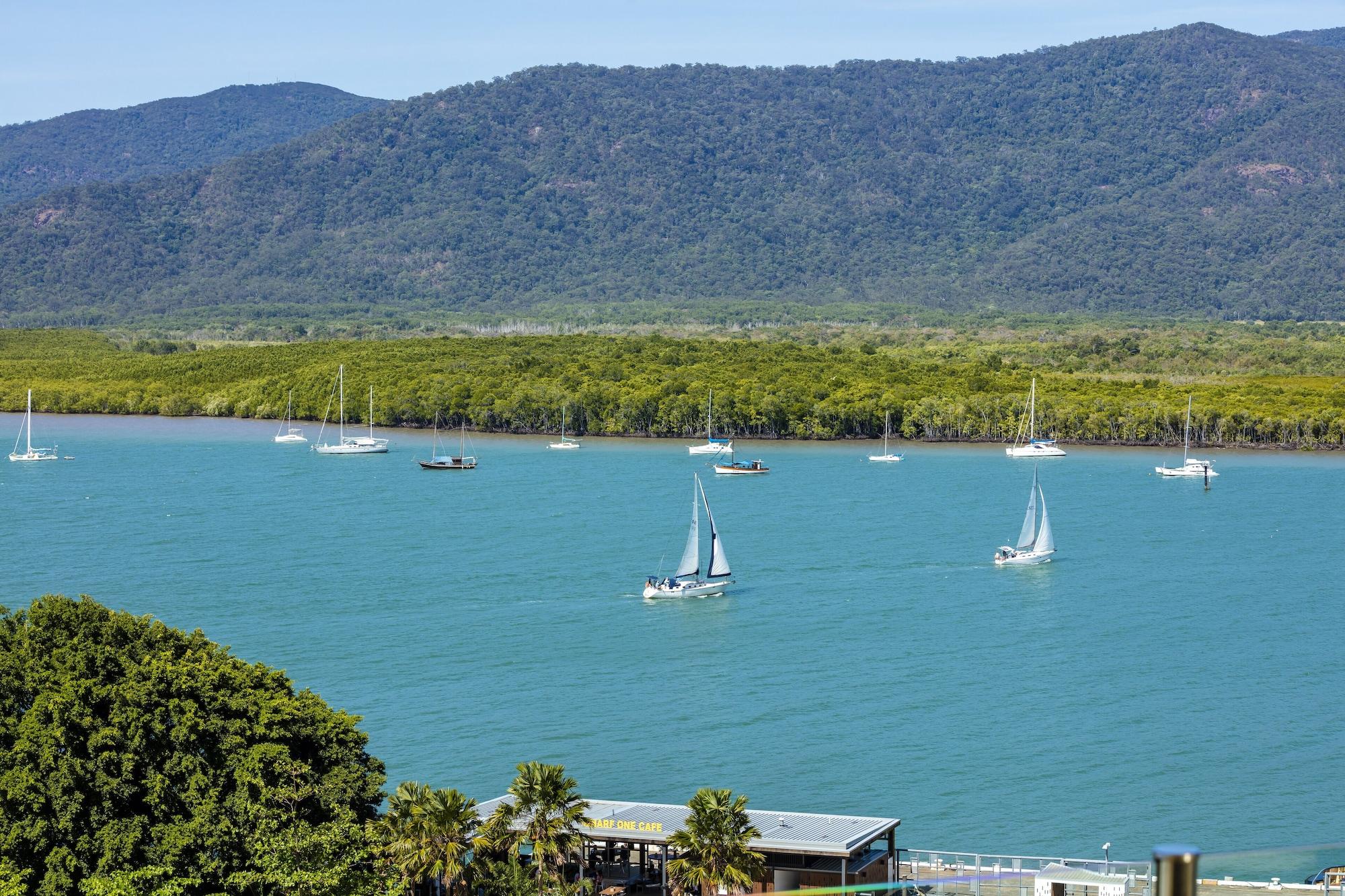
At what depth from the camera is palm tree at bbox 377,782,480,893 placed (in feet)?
76.2

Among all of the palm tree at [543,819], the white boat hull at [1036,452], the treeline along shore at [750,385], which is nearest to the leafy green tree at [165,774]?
the palm tree at [543,819]

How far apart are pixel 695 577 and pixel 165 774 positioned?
3591cm

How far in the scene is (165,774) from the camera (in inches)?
926

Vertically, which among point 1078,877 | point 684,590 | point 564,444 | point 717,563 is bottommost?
point 1078,877

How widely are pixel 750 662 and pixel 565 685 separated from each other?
5628 mm

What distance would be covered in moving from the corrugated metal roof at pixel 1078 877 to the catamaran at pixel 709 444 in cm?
8183

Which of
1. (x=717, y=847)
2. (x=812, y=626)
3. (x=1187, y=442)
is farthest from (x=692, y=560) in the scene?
(x=1187, y=442)

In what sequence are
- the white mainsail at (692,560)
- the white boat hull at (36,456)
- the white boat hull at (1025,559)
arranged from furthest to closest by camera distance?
the white boat hull at (36,456) → the white boat hull at (1025,559) → the white mainsail at (692,560)

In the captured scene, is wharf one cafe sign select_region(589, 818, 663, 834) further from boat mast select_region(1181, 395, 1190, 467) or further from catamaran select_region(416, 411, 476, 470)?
boat mast select_region(1181, 395, 1190, 467)

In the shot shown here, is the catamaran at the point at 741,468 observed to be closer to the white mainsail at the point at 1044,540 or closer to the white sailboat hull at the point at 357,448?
the white sailboat hull at the point at 357,448

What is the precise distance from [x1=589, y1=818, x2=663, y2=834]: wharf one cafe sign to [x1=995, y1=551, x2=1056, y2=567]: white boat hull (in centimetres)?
4123

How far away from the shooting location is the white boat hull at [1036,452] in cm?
10706

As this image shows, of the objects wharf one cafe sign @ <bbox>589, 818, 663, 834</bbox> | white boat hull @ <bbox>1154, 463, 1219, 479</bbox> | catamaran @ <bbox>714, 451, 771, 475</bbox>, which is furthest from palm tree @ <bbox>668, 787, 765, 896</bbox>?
white boat hull @ <bbox>1154, 463, 1219, 479</bbox>

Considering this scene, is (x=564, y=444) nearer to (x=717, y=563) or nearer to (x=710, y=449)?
(x=710, y=449)
